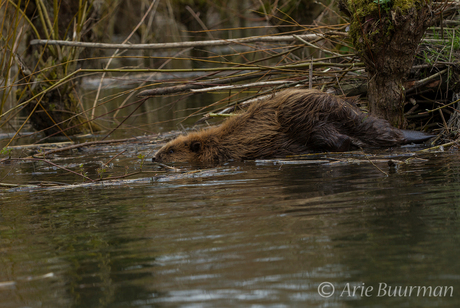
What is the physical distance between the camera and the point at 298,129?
448cm

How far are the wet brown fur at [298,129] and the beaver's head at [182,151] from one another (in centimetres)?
16

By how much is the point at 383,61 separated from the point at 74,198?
2696mm

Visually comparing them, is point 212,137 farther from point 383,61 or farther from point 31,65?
point 31,65

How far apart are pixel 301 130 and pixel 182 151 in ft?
4.34

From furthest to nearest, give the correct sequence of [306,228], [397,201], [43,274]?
[397,201], [306,228], [43,274]

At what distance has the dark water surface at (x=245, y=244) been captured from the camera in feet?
5.33

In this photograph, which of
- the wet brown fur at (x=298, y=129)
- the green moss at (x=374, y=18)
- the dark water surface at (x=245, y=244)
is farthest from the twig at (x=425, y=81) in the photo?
the dark water surface at (x=245, y=244)

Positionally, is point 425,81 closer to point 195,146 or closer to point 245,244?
point 195,146

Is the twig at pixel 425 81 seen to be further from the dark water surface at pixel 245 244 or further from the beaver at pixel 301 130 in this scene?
the dark water surface at pixel 245 244

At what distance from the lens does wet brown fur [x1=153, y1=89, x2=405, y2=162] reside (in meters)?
4.38

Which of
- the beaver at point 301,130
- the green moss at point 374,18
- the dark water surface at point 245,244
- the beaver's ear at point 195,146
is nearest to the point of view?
the dark water surface at point 245,244

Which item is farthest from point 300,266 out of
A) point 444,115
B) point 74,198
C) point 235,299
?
point 444,115

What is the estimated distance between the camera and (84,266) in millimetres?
1994

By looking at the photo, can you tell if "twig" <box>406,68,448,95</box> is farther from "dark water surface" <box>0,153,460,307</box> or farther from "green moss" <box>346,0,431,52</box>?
"dark water surface" <box>0,153,460,307</box>
